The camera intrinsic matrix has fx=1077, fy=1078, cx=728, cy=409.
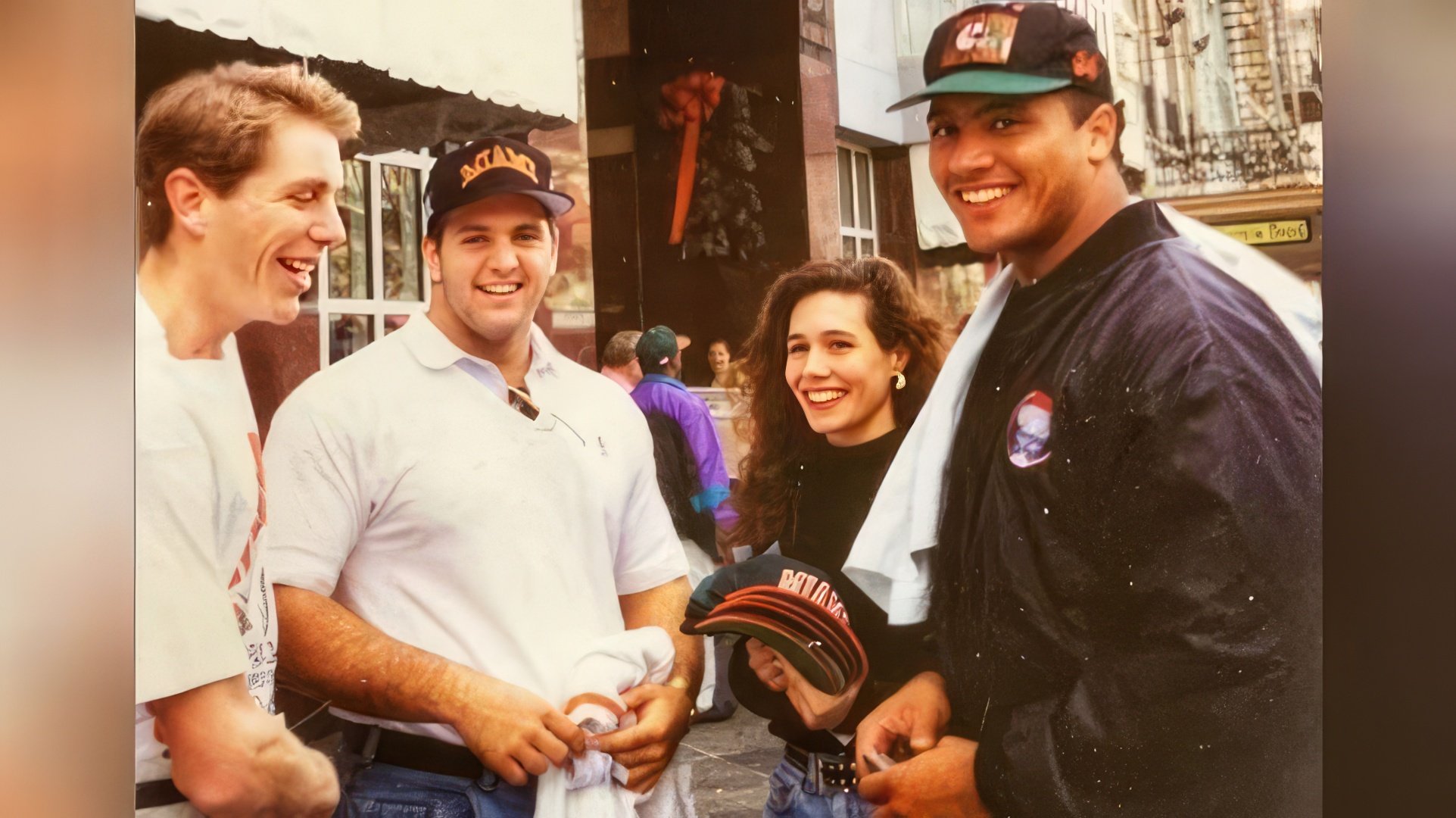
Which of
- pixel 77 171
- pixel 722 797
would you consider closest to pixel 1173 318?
pixel 722 797

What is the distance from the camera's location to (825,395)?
2779 mm

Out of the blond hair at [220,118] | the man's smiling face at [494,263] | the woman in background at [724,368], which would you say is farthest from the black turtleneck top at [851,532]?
the blond hair at [220,118]

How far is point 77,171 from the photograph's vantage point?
2750 mm

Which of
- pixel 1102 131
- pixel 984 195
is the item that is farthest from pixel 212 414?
pixel 1102 131

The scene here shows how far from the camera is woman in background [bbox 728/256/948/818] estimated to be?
2.78 m

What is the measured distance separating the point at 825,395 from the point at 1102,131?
993mm

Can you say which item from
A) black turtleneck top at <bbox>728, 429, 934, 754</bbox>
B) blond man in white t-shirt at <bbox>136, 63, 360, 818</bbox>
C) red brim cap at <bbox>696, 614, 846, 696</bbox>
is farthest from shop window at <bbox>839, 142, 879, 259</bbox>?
blond man in white t-shirt at <bbox>136, 63, 360, 818</bbox>

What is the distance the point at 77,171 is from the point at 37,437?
70 cm

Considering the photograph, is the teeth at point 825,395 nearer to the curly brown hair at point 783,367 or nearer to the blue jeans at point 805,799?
the curly brown hair at point 783,367

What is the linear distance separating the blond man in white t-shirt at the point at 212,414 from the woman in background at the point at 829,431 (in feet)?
3.91

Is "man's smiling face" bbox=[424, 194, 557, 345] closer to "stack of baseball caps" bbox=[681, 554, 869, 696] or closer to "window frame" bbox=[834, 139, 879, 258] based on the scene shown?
"window frame" bbox=[834, 139, 879, 258]

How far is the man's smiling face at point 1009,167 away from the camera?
2.76 meters

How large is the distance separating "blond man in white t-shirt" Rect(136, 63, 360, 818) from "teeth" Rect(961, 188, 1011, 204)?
5.16 feet

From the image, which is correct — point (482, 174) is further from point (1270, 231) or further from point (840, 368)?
point (1270, 231)
